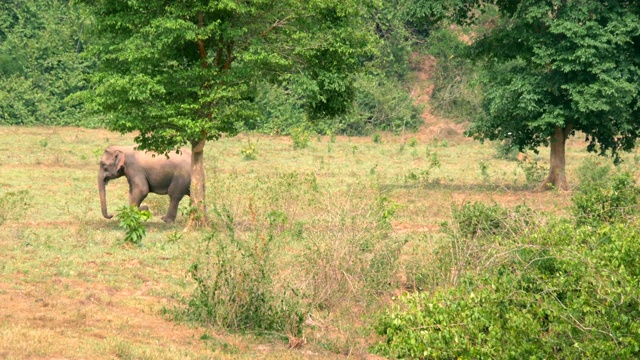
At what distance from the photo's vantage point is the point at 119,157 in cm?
1847

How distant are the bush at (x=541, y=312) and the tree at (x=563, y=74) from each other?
12394 mm

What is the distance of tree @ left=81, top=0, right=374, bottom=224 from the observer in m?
15.6

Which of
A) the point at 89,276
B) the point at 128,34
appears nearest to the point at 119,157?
the point at 128,34

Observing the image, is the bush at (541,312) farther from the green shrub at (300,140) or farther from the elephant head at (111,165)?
the green shrub at (300,140)

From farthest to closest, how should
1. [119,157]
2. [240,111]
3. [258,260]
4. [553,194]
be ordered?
[553,194] → [119,157] → [240,111] → [258,260]

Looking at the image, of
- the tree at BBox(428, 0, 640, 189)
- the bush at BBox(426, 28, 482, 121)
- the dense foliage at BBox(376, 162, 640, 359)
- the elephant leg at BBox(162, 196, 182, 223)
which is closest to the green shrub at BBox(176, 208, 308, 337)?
the dense foliage at BBox(376, 162, 640, 359)

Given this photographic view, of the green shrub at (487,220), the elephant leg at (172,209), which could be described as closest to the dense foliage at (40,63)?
the elephant leg at (172,209)

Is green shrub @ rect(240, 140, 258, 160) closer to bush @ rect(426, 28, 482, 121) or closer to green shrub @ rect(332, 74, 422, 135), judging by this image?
green shrub @ rect(332, 74, 422, 135)

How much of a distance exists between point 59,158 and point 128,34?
12.4 meters

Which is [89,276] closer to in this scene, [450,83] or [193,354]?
[193,354]

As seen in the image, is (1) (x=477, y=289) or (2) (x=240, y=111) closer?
Result: (1) (x=477, y=289)

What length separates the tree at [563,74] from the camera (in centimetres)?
2139

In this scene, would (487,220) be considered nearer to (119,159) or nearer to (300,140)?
(119,159)

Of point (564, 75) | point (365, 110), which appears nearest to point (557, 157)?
point (564, 75)
